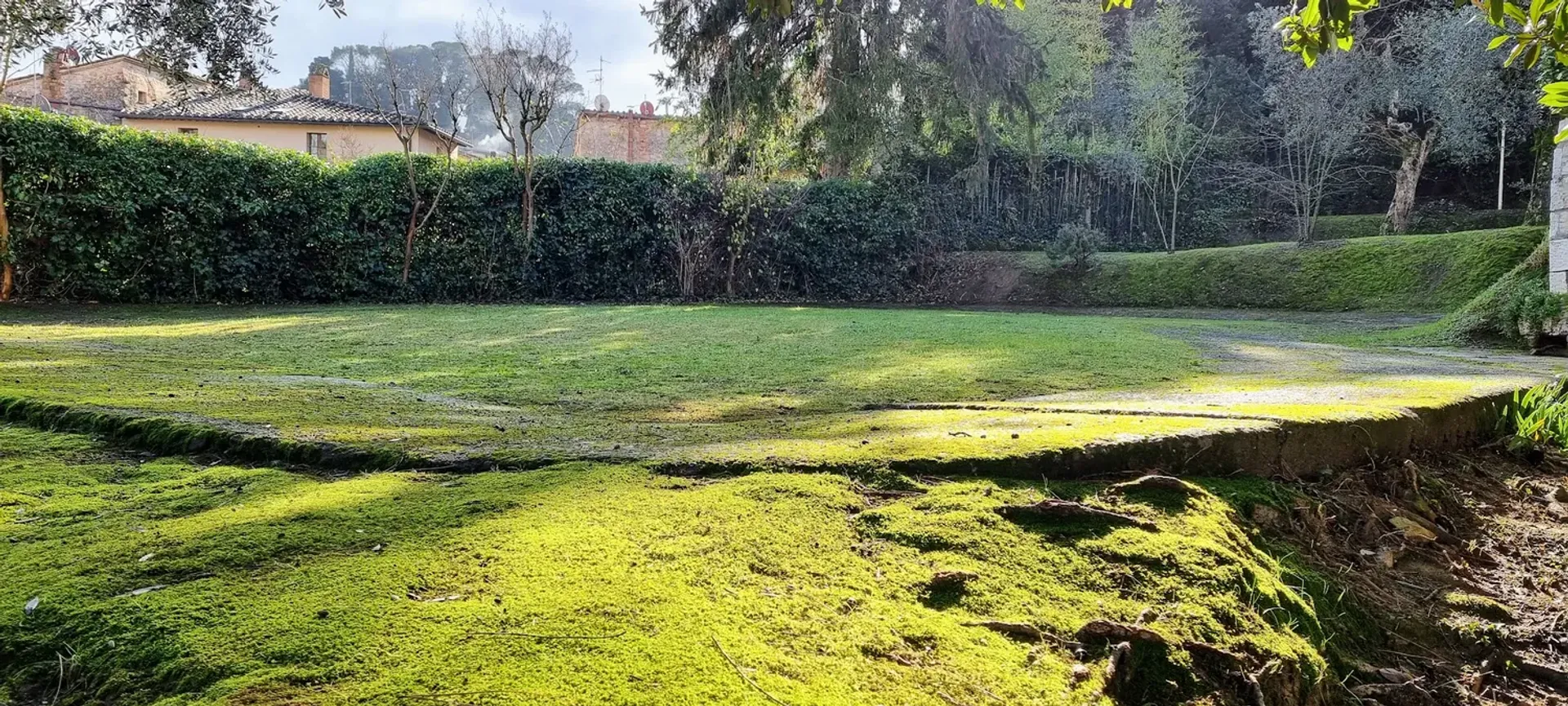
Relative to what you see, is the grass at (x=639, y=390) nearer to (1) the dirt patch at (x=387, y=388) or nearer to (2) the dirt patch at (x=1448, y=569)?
(1) the dirt patch at (x=387, y=388)

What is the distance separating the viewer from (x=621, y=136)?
26.6m

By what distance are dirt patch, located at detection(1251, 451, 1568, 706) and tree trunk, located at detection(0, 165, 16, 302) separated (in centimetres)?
1014

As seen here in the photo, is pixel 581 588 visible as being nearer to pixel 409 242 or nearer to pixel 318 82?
pixel 409 242

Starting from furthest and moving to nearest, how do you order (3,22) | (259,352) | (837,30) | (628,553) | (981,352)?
(837,30) < (3,22) < (981,352) < (259,352) < (628,553)

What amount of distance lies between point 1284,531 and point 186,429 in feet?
7.86

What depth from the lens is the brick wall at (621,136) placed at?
85.9 feet

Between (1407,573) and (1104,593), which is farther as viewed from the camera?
(1407,573)

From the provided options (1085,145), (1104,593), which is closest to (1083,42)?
(1085,145)

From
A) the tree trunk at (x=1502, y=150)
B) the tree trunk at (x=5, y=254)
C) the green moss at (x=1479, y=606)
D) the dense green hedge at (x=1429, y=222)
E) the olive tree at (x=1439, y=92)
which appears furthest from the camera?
the dense green hedge at (x=1429, y=222)

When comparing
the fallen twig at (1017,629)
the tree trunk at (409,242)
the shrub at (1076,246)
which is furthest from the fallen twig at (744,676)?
the shrub at (1076,246)

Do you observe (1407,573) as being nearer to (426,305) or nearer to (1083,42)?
(426,305)

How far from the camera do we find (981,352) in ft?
14.9

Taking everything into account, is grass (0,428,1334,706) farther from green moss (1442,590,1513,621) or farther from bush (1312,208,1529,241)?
bush (1312,208,1529,241)

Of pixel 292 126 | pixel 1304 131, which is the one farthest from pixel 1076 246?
pixel 292 126
